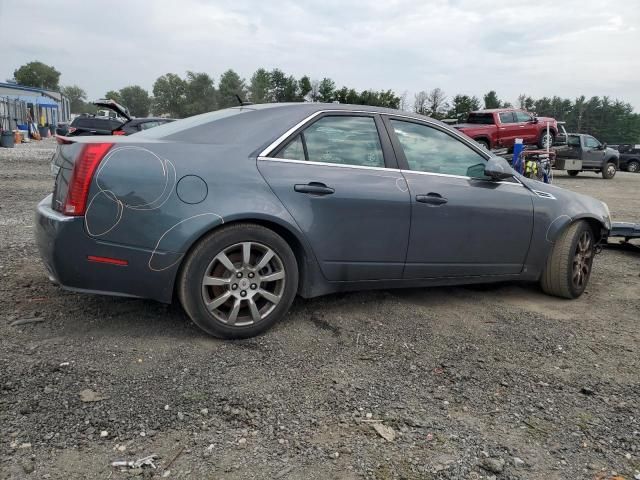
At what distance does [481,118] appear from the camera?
2030cm

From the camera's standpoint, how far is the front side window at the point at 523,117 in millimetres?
20100

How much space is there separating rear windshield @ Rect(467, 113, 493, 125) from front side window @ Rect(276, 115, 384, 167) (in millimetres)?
17456

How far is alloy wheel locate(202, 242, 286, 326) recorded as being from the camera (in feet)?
10.5

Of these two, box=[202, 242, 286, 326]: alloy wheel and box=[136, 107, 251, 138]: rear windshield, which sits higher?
box=[136, 107, 251, 138]: rear windshield

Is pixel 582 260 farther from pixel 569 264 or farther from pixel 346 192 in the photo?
pixel 346 192

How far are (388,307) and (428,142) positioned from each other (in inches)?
51.1

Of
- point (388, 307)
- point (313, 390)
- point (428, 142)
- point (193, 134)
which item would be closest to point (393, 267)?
point (388, 307)

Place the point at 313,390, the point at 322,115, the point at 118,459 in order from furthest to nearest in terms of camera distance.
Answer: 1. the point at 322,115
2. the point at 313,390
3. the point at 118,459

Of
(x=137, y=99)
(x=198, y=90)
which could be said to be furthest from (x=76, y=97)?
(x=198, y=90)

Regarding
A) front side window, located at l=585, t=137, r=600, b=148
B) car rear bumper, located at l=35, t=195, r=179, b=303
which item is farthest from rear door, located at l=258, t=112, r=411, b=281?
front side window, located at l=585, t=137, r=600, b=148

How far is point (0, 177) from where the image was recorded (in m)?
12.1

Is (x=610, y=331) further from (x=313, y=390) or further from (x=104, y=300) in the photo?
(x=104, y=300)

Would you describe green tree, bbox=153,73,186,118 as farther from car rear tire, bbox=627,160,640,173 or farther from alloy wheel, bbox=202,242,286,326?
alloy wheel, bbox=202,242,286,326

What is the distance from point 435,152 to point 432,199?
1.44 ft
